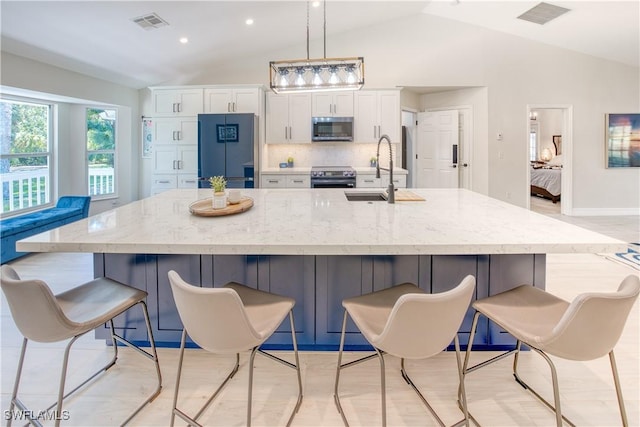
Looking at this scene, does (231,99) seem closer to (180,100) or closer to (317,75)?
(180,100)

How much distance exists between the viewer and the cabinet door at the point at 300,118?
5.82 meters

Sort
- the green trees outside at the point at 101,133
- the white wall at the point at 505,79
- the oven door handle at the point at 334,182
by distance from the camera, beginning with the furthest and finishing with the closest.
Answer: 1. the white wall at the point at 505,79
2. the green trees outside at the point at 101,133
3. the oven door handle at the point at 334,182

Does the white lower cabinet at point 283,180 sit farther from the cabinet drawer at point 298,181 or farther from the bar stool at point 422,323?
the bar stool at point 422,323

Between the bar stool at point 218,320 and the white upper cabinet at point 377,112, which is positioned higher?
the white upper cabinet at point 377,112

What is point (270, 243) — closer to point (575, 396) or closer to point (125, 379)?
point (125, 379)

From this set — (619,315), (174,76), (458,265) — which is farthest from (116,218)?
(174,76)

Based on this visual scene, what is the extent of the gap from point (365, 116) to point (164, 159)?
3.14m

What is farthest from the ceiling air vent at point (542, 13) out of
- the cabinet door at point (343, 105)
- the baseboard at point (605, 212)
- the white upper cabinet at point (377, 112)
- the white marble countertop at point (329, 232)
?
the white marble countertop at point (329, 232)

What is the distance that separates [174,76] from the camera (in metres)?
6.15

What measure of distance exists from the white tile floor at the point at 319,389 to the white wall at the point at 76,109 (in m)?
3.28

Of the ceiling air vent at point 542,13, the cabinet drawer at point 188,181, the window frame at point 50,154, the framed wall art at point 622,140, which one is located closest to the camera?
the ceiling air vent at point 542,13

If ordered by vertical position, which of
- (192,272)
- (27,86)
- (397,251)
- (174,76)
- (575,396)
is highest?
(174,76)

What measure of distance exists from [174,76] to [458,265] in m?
5.71

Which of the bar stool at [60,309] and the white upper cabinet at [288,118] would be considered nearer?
the bar stool at [60,309]
